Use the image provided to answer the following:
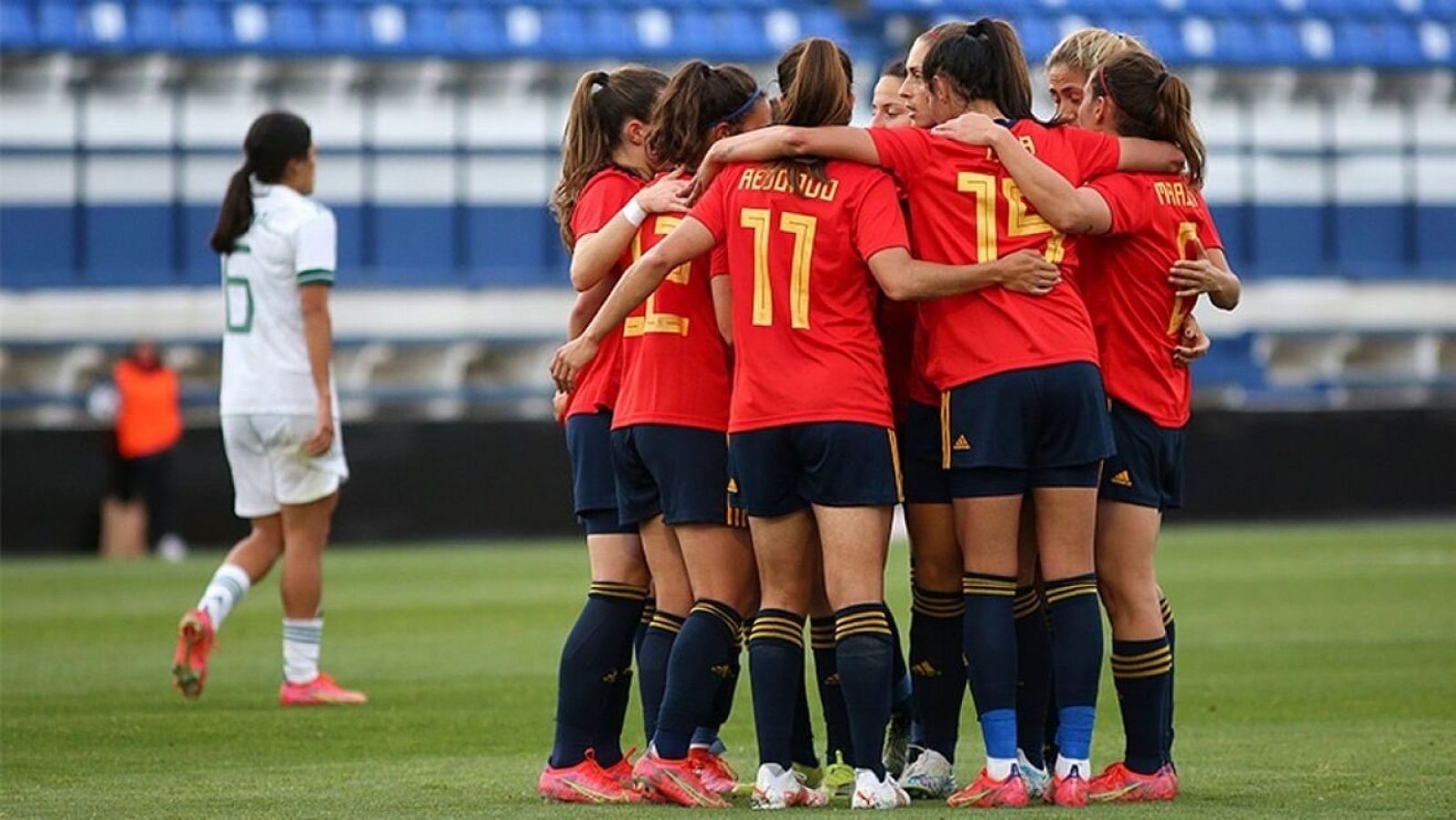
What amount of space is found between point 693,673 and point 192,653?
332cm

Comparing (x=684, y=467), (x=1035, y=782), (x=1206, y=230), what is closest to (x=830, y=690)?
(x=1035, y=782)

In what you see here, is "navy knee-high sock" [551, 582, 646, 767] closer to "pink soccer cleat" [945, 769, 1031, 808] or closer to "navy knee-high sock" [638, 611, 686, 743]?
"navy knee-high sock" [638, 611, 686, 743]

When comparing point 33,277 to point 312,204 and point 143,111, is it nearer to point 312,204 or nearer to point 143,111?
point 143,111

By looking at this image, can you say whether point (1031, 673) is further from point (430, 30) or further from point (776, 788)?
point (430, 30)

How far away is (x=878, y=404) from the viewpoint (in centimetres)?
629

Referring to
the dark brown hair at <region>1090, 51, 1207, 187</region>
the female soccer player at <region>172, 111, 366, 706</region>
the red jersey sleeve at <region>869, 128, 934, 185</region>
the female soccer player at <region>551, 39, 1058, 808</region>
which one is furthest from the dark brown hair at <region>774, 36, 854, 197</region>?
the female soccer player at <region>172, 111, 366, 706</region>

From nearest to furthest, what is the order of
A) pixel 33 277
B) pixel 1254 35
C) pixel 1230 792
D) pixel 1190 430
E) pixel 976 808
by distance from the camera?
pixel 976 808 → pixel 1230 792 → pixel 1190 430 → pixel 33 277 → pixel 1254 35

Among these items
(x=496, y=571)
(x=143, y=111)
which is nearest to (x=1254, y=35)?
(x=143, y=111)

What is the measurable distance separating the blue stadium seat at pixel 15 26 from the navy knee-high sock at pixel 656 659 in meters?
25.5

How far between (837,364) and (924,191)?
1.72ft

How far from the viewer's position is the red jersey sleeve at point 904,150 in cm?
631

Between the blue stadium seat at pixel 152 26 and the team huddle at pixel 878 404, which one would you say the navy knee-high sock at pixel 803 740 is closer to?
the team huddle at pixel 878 404

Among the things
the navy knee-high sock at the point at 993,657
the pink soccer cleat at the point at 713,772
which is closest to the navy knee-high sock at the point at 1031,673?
the navy knee-high sock at the point at 993,657

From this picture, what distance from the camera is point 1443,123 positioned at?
35.9 metres
